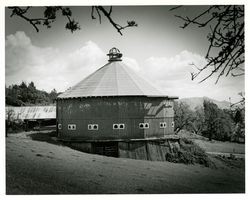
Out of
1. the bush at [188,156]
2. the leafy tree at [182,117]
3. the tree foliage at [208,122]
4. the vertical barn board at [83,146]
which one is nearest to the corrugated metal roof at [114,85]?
the vertical barn board at [83,146]

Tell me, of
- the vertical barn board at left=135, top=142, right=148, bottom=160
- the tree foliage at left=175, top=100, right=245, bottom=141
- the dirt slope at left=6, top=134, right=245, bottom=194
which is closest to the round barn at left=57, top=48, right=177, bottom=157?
the vertical barn board at left=135, top=142, right=148, bottom=160

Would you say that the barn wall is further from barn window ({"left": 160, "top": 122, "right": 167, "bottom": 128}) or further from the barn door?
the barn door

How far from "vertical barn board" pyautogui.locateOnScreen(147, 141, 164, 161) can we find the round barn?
55cm

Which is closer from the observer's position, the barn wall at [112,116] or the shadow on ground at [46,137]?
the barn wall at [112,116]

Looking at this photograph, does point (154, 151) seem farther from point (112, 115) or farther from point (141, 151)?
point (112, 115)

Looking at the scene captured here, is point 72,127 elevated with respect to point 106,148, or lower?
elevated

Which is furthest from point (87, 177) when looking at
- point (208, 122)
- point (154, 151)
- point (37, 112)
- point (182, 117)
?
point (182, 117)

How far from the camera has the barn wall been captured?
25.0 m

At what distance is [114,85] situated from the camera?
26.3 meters

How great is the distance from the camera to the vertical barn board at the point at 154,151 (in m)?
25.2

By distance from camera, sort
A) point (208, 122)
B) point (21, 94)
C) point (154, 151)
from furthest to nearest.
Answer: point (208, 122) → point (21, 94) → point (154, 151)

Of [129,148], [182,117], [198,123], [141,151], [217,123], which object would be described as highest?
[182,117]

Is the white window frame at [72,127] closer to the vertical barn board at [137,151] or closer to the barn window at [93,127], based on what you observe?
the barn window at [93,127]

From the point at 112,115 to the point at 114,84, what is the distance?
3167 millimetres
